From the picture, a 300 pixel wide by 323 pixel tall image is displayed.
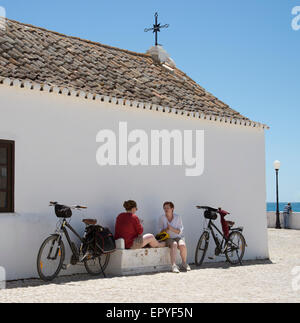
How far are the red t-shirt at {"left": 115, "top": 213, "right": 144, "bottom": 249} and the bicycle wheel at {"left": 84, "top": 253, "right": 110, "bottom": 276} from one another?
423mm

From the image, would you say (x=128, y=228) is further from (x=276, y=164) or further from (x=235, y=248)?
(x=276, y=164)

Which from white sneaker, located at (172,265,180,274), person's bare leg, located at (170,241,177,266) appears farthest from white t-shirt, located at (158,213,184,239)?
white sneaker, located at (172,265,180,274)

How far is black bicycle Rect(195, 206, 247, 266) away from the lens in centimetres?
1158

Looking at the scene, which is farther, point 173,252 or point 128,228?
point 173,252

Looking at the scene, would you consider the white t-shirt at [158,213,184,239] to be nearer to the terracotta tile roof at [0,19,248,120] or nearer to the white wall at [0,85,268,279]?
the white wall at [0,85,268,279]

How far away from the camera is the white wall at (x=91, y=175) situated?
9.05m

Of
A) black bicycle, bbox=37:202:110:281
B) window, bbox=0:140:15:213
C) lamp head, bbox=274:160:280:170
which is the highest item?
lamp head, bbox=274:160:280:170

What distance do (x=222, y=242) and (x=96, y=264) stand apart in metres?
3.25

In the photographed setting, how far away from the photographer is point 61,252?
29.7 feet

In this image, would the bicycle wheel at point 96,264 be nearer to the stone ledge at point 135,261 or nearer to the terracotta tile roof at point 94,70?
the stone ledge at point 135,261

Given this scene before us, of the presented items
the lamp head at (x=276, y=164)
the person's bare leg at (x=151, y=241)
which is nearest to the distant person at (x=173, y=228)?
the person's bare leg at (x=151, y=241)

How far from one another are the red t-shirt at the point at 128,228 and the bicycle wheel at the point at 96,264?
423 millimetres

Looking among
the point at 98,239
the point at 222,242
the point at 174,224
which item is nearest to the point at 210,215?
the point at 222,242
